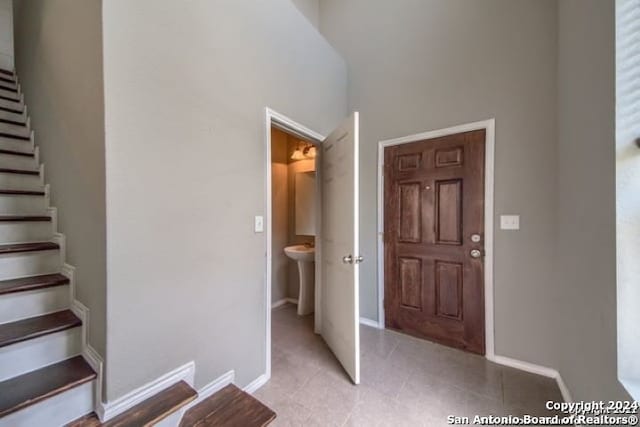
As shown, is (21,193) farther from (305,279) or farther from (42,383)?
(305,279)

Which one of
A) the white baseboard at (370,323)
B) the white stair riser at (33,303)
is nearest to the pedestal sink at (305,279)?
the white baseboard at (370,323)

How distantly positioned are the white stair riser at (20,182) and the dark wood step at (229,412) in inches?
77.5

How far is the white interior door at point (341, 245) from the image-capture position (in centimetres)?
174

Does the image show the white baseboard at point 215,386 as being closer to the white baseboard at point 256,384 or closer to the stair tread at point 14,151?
the white baseboard at point 256,384

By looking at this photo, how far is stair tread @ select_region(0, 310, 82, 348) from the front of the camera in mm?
1050

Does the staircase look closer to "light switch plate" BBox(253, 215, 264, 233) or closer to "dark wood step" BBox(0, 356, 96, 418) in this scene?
"dark wood step" BBox(0, 356, 96, 418)

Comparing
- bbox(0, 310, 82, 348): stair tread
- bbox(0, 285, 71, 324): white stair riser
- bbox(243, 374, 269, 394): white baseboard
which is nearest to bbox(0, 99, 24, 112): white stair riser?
bbox(0, 285, 71, 324): white stair riser

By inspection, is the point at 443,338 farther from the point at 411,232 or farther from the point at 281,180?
the point at 281,180

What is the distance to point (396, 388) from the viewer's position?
1714 millimetres

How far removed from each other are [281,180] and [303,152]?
505 mm

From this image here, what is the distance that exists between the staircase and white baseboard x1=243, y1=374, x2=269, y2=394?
85cm

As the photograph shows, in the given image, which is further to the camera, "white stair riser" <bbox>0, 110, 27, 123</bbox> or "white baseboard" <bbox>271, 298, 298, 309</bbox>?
"white baseboard" <bbox>271, 298, 298, 309</bbox>

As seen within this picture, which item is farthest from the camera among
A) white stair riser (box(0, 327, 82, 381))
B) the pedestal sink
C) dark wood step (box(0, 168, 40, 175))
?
the pedestal sink

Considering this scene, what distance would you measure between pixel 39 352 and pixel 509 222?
3.03m
